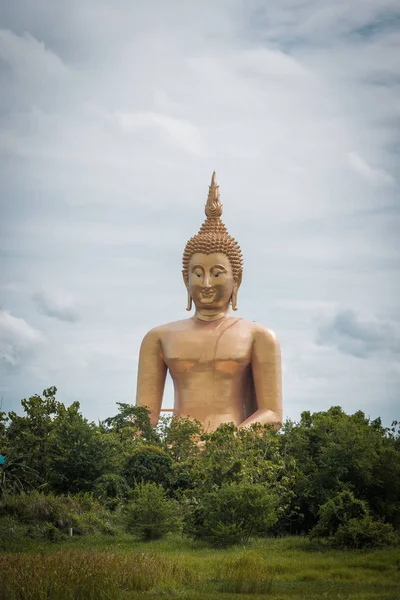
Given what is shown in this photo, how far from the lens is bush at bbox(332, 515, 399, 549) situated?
1820 centimetres

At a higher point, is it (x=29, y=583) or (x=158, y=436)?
(x=158, y=436)

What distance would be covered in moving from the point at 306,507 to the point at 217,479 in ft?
8.61

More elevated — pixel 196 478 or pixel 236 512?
pixel 196 478

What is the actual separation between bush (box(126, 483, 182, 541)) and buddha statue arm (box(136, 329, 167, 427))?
23.5ft

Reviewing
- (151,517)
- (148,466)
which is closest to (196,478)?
(151,517)

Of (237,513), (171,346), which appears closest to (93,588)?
(237,513)

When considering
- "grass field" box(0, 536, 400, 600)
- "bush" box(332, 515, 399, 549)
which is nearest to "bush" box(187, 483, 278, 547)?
"grass field" box(0, 536, 400, 600)

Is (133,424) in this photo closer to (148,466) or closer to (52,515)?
(148,466)

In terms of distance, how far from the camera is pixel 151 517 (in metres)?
19.6

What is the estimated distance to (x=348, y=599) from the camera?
537 inches

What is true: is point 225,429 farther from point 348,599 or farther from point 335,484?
point 348,599

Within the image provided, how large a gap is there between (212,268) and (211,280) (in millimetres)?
308

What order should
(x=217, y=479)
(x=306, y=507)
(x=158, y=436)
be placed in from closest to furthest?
(x=217, y=479) < (x=306, y=507) < (x=158, y=436)

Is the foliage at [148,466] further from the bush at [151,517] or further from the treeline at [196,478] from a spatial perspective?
the bush at [151,517]
